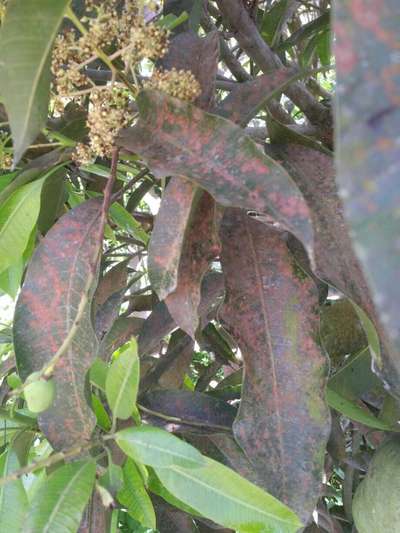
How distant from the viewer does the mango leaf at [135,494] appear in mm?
673

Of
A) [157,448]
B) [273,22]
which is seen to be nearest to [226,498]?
[157,448]

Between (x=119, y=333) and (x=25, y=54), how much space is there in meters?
0.50

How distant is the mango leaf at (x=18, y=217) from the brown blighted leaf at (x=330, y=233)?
0.24m

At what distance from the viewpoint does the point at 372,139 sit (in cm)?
19

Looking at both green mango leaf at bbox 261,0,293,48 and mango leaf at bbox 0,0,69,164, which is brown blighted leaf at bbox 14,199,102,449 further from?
green mango leaf at bbox 261,0,293,48

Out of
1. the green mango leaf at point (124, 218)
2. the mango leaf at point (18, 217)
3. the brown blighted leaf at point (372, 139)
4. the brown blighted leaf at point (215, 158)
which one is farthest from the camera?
the green mango leaf at point (124, 218)

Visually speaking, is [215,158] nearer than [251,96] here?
Yes

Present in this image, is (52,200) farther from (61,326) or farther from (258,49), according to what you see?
(258,49)

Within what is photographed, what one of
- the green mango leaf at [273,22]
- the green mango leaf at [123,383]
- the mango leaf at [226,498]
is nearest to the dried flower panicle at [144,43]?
the green mango leaf at [123,383]

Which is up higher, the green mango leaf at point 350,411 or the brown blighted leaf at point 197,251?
the brown blighted leaf at point 197,251

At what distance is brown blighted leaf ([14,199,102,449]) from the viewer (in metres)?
0.56

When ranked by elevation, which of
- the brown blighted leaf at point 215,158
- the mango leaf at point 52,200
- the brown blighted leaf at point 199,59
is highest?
the brown blighted leaf at point 199,59

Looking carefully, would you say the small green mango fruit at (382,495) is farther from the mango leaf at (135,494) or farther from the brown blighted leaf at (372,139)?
the brown blighted leaf at (372,139)

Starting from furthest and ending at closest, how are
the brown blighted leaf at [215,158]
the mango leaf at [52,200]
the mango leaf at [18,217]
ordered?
1. the mango leaf at [52,200]
2. the mango leaf at [18,217]
3. the brown blighted leaf at [215,158]
